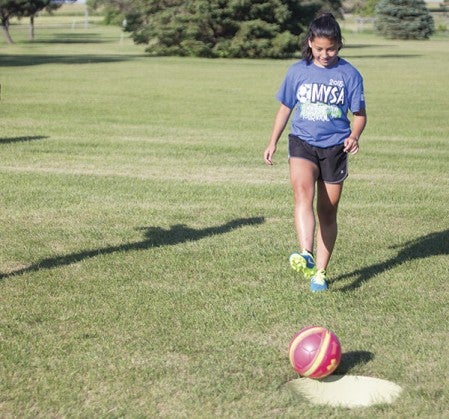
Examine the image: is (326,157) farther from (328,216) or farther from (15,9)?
(15,9)

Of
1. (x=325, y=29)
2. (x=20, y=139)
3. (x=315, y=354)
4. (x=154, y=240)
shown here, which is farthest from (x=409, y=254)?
(x=20, y=139)

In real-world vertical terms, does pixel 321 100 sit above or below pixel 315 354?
above

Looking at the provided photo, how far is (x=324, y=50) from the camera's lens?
22.5 ft

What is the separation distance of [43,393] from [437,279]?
12.3 feet

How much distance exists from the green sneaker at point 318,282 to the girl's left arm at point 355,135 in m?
0.97

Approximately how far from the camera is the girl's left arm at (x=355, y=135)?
22.8 ft

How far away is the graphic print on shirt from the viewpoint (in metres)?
6.96

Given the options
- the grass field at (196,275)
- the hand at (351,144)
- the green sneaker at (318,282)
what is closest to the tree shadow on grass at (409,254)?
the grass field at (196,275)

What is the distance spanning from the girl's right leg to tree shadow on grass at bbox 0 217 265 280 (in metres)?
1.95

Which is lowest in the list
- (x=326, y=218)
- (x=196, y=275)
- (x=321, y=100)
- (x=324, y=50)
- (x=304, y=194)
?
(x=196, y=275)

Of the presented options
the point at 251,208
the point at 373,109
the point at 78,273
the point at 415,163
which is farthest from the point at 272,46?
the point at 78,273

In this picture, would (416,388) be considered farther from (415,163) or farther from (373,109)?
(373,109)

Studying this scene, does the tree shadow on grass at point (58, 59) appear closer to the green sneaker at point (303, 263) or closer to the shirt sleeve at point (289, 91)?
the shirt sleeve at point (289, 91)

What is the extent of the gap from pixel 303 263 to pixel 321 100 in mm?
1215
